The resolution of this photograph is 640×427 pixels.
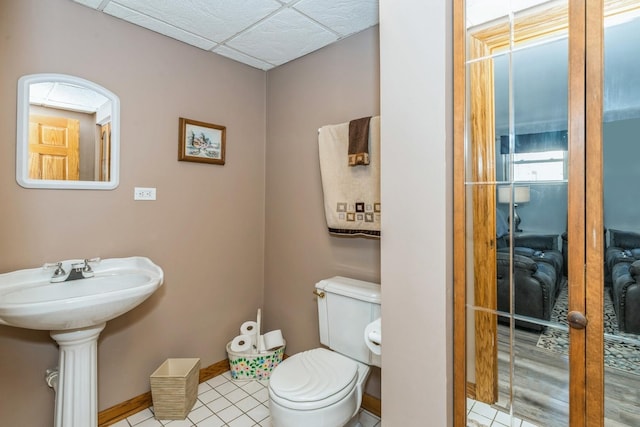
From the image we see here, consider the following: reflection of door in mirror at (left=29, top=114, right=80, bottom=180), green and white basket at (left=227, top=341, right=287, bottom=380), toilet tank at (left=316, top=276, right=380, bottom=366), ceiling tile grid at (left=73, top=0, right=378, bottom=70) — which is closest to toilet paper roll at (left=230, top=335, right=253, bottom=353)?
green and white basket at (left=227, top=341, right=287, bottom=380)

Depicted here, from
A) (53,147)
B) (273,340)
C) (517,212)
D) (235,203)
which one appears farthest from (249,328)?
(517,212)

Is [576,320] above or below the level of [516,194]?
below

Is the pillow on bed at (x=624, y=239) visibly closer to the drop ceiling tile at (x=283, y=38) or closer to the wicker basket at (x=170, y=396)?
the drop ceiling tile at (x=283, y=38)

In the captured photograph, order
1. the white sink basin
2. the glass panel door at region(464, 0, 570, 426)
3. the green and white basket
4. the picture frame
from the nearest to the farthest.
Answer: the glass panel door at region(464, 0, 570, 426) < the white sink basin < the picture frame < the green and white basket

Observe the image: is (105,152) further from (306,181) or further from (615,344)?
(615,344)

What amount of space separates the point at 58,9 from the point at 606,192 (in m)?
2.51

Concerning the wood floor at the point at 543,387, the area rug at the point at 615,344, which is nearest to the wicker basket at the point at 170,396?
the wood floor at the point at 543,387

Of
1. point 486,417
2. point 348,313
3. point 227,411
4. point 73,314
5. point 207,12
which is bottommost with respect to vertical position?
point 227,411

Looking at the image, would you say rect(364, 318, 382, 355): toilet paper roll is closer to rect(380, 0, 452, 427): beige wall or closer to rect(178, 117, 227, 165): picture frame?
rect(380, 0, 452, 427): beige wall

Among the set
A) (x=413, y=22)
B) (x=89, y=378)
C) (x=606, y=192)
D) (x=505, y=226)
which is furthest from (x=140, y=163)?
(x=606, y=192)

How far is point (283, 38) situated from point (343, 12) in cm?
46

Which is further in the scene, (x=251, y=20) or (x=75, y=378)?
(x=251, y=20)

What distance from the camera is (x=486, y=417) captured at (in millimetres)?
1087

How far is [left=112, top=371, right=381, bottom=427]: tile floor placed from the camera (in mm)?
1885
